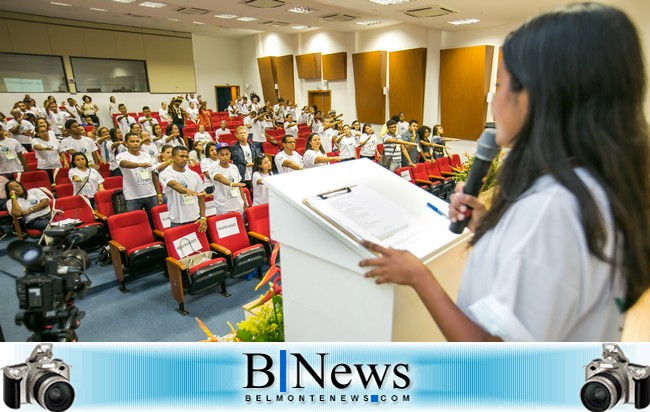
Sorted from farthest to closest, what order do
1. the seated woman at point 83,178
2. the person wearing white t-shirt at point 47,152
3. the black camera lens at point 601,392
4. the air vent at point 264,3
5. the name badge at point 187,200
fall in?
1. the air vent at point 264,3
2. the person wearing white t-shirt at point 47,152
3. the seated woman at point 83,178
4. the name badge at point 187,200
5. the black camera lens at point 601,392

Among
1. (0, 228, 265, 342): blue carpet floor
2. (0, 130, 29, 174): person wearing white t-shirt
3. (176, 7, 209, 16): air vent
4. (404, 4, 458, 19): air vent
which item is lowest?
(0, 228, 265, 342): blue carpet floor

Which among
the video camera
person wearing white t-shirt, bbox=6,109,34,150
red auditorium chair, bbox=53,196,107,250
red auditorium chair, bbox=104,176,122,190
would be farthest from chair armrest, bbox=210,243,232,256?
person wearing white t-shirt, bbox=6,109,34,150

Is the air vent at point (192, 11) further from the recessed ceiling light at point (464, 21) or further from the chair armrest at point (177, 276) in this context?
the chair armrest at point (177, 276)

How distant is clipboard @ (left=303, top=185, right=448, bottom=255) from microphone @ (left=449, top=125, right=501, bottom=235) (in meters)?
0.13

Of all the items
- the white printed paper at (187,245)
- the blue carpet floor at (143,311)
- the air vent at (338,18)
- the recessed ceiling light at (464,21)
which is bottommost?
the blue carpet floor at (143,311)

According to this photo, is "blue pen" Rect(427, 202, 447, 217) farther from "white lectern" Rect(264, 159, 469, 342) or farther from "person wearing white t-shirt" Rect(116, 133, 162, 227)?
"person wearing white t-shirt" Rect(116, 133, 162, 227)

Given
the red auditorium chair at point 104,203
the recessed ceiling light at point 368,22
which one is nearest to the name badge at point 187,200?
the red auditorium chair at point 104,203

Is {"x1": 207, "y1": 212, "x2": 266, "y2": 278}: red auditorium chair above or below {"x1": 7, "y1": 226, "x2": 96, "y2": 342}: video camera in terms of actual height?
below

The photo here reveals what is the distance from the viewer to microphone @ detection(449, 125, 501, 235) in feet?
3.10

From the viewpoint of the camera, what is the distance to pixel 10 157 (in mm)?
6117

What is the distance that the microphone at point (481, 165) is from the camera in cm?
94

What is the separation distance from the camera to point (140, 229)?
4.18 m

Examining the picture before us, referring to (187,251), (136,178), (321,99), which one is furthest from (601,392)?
(321,99)

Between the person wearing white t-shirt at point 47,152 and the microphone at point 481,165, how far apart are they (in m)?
7.22
